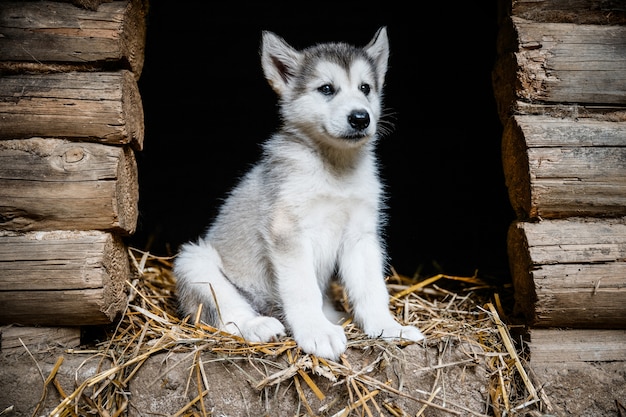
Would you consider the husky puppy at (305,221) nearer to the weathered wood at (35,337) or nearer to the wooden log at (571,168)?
the weathered wood at (35,337)

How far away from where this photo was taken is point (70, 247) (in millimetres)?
2807

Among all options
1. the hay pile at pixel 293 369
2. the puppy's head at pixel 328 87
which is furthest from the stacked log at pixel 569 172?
the puppy's head at pixel 328 87

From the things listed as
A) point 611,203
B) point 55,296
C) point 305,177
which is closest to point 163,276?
point 55,296

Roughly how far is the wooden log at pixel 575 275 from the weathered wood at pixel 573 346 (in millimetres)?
69

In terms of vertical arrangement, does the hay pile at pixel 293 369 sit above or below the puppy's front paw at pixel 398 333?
below

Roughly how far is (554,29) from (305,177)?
5.39 ft

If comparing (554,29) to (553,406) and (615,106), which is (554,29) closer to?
(615,106)

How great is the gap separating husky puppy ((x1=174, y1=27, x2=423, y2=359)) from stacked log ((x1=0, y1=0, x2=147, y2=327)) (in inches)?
26.7

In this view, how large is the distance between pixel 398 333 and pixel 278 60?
1916 mm

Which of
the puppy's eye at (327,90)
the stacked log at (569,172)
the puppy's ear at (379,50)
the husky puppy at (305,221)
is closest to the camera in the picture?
the stacked log at (569,172)

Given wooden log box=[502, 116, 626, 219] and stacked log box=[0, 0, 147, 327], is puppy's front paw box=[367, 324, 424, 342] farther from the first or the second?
stacked log box=[0, 0, 147, 327]

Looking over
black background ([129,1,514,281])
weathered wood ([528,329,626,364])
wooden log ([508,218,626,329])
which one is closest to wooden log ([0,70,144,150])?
black background ([129,1,514,281])

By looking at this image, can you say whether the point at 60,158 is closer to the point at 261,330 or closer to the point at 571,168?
the point at 261,330

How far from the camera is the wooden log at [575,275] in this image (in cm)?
286
